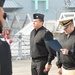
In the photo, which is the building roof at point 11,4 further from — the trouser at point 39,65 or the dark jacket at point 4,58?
the dark jacket at point 4,58

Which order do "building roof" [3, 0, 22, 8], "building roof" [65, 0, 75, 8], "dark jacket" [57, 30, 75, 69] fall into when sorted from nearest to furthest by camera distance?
"dark jacket" [57, 30, 75, 69]
"building roof" [3, 0, 22, 8]
"building roof" [65, 0, 75, 8]

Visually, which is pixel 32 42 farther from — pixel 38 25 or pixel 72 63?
pixel 72 63

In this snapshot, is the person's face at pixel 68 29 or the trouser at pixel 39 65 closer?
the person's face at pixel 68 29

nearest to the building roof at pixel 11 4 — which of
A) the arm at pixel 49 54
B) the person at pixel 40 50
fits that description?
the person at pixel 40 50

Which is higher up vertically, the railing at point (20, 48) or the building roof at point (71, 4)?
the railing at point (20, 48)

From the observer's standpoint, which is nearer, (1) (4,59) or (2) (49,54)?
(1) (4,59)

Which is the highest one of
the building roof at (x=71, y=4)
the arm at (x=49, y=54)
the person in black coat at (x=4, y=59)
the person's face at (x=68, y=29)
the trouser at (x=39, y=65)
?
the person in black coat at (x=4, y=59)

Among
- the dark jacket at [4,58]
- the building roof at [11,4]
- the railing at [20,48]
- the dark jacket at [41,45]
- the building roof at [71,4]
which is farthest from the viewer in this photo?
the building roof at [71,4]

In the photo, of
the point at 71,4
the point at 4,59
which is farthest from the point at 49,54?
the point at 71,4

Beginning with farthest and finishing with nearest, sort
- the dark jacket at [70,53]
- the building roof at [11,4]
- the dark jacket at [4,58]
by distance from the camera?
the building roof at [11,4]
the dark jacket at [70,53]
the dark jacket at [4,58]

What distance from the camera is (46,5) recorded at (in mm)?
50250

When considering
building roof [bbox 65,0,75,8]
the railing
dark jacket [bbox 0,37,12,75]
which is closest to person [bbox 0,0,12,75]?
dark jacket [bbox 0,37,12,75]

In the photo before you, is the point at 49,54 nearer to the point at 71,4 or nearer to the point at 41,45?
the point at 41,45

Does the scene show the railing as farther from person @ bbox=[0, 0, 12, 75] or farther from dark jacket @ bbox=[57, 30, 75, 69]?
person @ bbox=[0, 0, 12, 75]
